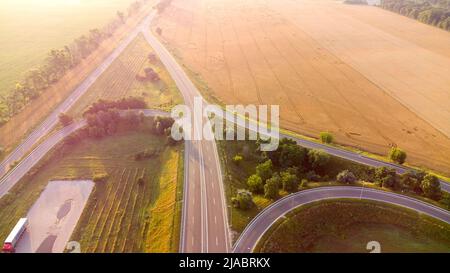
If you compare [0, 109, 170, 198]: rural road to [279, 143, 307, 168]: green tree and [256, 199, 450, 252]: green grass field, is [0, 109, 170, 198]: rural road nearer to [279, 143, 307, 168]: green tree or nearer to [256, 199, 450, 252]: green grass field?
[279, 143, 307, 168]: green tree

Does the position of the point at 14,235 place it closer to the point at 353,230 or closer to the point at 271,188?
the point at 271,188

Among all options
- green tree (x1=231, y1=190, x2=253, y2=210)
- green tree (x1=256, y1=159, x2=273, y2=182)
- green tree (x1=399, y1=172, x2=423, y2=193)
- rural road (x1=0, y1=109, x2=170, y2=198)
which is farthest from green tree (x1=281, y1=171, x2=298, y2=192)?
rural road (x1=0, y1=109, x2=170, y2=198)

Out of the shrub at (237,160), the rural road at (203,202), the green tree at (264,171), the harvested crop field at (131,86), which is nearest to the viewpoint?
the rural road at (203,202)

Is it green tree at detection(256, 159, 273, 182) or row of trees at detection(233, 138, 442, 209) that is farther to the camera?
green tree at detection(256, 159, 273, 182)

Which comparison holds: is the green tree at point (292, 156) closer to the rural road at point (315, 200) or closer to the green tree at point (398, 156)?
the rural road at point (315, 200)

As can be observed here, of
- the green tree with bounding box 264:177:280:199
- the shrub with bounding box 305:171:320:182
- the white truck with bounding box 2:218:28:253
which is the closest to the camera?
the white truck with bounding box 2:218:28:253

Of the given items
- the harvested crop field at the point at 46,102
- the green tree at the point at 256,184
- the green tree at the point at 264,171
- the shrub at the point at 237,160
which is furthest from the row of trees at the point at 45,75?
the green tree at the point at 264,171

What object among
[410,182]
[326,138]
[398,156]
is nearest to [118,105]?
[326,138]
